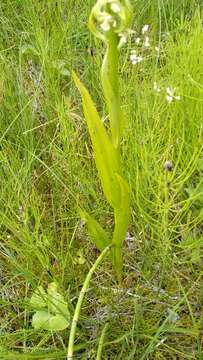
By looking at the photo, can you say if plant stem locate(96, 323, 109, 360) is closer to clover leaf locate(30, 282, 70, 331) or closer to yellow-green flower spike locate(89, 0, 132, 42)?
clover leaf locate(30, 282, 70, 331)

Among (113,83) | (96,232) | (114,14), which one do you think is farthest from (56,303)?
(114,14)

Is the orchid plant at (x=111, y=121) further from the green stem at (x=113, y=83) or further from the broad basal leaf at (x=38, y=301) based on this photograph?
the broad basal leaf at (x=38, y=301)

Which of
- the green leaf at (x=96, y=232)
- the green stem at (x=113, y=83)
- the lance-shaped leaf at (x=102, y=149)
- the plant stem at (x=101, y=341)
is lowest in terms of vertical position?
the plant stem at (x=101, y=341)

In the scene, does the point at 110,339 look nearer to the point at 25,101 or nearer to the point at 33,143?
the point at 33,143

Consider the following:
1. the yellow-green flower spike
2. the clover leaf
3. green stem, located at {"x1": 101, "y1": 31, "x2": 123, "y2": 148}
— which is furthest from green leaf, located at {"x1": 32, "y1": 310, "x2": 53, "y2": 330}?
the yellow-green flower spike

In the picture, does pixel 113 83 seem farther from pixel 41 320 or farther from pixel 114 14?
pixel 41 320

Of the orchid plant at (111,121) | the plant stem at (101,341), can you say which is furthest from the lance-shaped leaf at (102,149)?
the plant stem at (101,341)

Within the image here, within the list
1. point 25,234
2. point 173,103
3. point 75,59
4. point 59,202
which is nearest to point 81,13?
point 75,59
